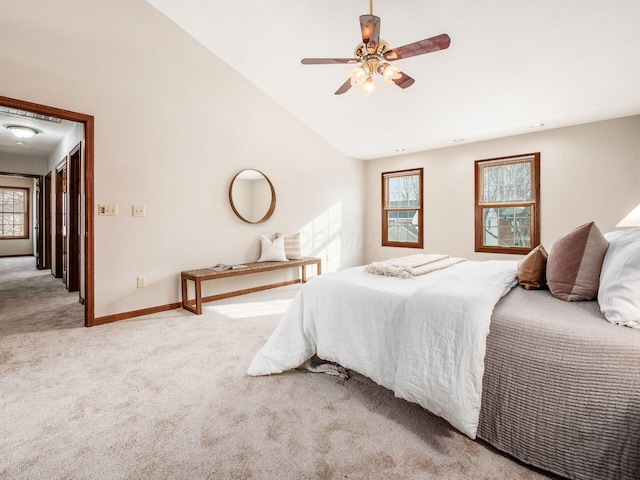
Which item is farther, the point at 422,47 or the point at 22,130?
the point at 22,130

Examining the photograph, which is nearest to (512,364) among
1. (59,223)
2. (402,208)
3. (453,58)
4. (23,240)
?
(453,58)

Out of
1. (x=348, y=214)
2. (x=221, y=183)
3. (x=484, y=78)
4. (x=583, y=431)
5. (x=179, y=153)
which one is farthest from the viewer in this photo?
(x=348, y=214)

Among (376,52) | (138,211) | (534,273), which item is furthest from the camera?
(138,211)

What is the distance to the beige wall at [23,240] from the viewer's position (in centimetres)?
850

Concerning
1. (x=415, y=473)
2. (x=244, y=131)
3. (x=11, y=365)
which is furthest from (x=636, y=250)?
(x=244, y=131)

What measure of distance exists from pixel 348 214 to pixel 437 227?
165 centimetres

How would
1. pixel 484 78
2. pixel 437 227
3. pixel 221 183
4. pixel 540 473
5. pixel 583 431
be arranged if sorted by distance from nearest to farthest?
pixel 583 431 → pixel 540 473 → pixel 484 78 → pixel 221 183 → pixel 437 227

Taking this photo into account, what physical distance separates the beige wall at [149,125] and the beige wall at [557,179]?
2.73 metres

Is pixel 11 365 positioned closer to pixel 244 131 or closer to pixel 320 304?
pixel 320 304

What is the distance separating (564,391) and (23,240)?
11942 millimetres

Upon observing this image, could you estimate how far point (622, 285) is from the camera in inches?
48.8

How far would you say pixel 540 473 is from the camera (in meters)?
1.28

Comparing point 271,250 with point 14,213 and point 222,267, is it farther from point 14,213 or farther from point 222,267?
point 14,213

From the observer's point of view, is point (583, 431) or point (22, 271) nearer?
point (583, 431)
